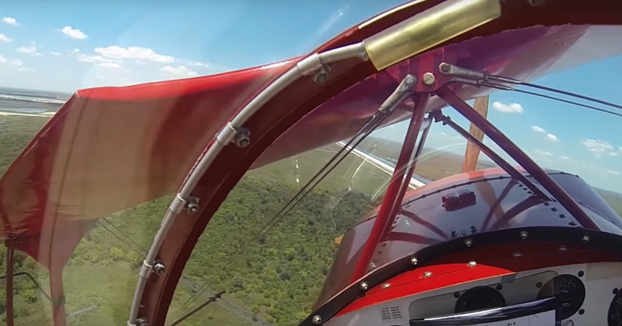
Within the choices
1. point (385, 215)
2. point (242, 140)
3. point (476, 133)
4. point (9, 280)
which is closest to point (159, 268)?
point (242, 140)

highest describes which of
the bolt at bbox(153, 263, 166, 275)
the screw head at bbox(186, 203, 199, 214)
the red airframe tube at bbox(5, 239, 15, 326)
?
the screw head at bbox(186, 203, 199, 214)

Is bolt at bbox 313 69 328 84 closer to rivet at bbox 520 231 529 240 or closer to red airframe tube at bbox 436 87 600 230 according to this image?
red airframe tube at bbox 436 87 600 230

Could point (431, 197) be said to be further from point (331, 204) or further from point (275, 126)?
point (275, 126)

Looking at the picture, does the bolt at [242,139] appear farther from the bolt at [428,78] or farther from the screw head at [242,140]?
the bolt at [428,78]

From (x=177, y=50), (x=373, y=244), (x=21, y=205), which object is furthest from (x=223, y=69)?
(x=21, y=205)

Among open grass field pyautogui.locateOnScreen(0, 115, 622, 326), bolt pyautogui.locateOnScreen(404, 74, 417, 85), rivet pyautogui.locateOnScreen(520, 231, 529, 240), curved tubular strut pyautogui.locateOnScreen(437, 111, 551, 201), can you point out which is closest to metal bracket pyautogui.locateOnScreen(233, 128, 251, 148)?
open grass field pyautogui.locateOnScreen(0, 115, 622, 326)

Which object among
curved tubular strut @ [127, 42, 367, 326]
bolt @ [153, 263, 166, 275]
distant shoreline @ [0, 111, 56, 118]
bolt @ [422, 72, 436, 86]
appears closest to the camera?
curved tubular strut @ [127, 42, 367, 326]
